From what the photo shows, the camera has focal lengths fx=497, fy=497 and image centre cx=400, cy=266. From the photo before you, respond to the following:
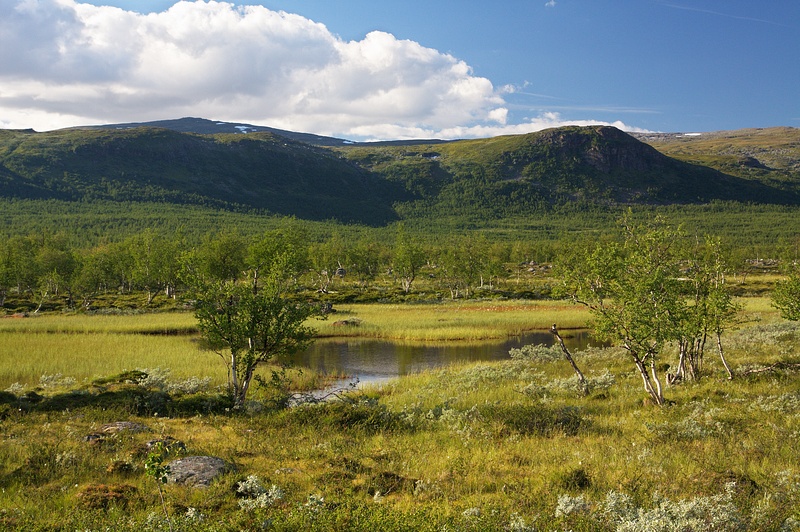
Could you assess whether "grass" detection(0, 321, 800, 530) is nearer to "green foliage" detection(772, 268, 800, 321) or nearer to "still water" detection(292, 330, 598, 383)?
"green foliage" detection(772, 268, 800, 321)

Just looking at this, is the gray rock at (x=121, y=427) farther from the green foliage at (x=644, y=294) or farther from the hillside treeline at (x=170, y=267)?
the hillside treeline at (x=170, y=267)

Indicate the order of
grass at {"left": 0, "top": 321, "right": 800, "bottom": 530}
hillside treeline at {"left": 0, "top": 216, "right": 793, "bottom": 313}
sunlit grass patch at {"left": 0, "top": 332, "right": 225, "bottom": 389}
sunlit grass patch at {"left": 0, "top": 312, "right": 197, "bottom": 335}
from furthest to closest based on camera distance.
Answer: hillside treeline at {"left": 0, "top": 216, "right": 793, "bottom": 313} → sunlit grass patch at {"left": 0, "top": 312, "right": 197, "bottom": 335} → sunlit grass patch at {"left": 0, "top": 332, "right": 225, "bottom": 389} → grass at {"left": 0, "top": 321, "right": 800, "bottom": 530}

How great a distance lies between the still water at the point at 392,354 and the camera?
32188mm

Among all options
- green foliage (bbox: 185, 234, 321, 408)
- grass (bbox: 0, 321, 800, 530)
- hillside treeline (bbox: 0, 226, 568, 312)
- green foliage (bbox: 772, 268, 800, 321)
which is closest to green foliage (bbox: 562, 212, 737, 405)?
grass (bbox: 0, 321, 800, 530)

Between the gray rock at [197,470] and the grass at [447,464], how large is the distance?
0.98 ft

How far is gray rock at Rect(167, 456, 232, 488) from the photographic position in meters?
10.7

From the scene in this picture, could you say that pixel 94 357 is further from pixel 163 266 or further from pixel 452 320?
pixel 163 266

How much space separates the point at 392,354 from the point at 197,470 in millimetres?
27236

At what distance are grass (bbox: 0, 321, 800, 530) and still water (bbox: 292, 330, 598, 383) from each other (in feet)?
39.7

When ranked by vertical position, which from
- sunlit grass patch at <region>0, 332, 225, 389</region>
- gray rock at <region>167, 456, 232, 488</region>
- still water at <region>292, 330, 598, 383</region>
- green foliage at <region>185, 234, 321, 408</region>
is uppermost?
green foliage at <region>185, 234, 321, 408</region>

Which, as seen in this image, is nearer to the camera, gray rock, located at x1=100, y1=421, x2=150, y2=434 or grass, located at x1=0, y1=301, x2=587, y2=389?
gray rock, located at x1=100, y1=421, x2=150, y2=434

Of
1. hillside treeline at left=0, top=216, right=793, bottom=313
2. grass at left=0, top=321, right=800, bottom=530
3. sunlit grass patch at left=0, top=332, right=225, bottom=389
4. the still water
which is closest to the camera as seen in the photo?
grass at left=0, top=321, right=800, bottom=530

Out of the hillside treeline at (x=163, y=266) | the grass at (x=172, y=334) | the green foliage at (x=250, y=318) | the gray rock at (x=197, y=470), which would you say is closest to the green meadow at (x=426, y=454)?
the gray rock at (x=197, y=470)

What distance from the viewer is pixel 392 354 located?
3794 centimetres
